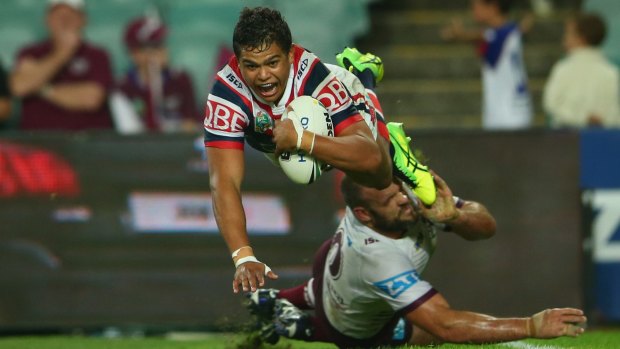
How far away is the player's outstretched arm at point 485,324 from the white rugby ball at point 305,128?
1.50m

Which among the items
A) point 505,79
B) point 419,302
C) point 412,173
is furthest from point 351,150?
point 505,79

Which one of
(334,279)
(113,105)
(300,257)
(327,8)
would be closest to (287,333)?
(334,279)

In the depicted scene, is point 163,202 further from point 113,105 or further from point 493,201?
point 493,201

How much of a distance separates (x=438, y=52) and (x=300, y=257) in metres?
4.03

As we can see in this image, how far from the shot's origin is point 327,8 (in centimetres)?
1362

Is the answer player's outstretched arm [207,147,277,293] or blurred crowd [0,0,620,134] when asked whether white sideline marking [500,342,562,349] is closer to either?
player's outstretched arm [207,147,277,293]

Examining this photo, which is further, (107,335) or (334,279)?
(107,335)

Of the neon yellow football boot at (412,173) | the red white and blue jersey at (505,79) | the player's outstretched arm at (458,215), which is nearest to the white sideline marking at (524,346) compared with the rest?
the player's outstretched arm at (458,215)

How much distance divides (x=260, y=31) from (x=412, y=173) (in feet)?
5.72

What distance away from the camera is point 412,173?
8.62 m

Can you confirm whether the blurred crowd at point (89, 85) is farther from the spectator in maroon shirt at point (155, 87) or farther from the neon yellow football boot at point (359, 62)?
the neon yellow football boot at point (359, 62)

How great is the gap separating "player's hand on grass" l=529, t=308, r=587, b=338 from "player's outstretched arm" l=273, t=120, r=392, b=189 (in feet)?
4.15

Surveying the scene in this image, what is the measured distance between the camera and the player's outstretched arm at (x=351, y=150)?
7.08 m

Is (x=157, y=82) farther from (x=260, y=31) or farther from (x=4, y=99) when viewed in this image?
(x=260, y=31)
